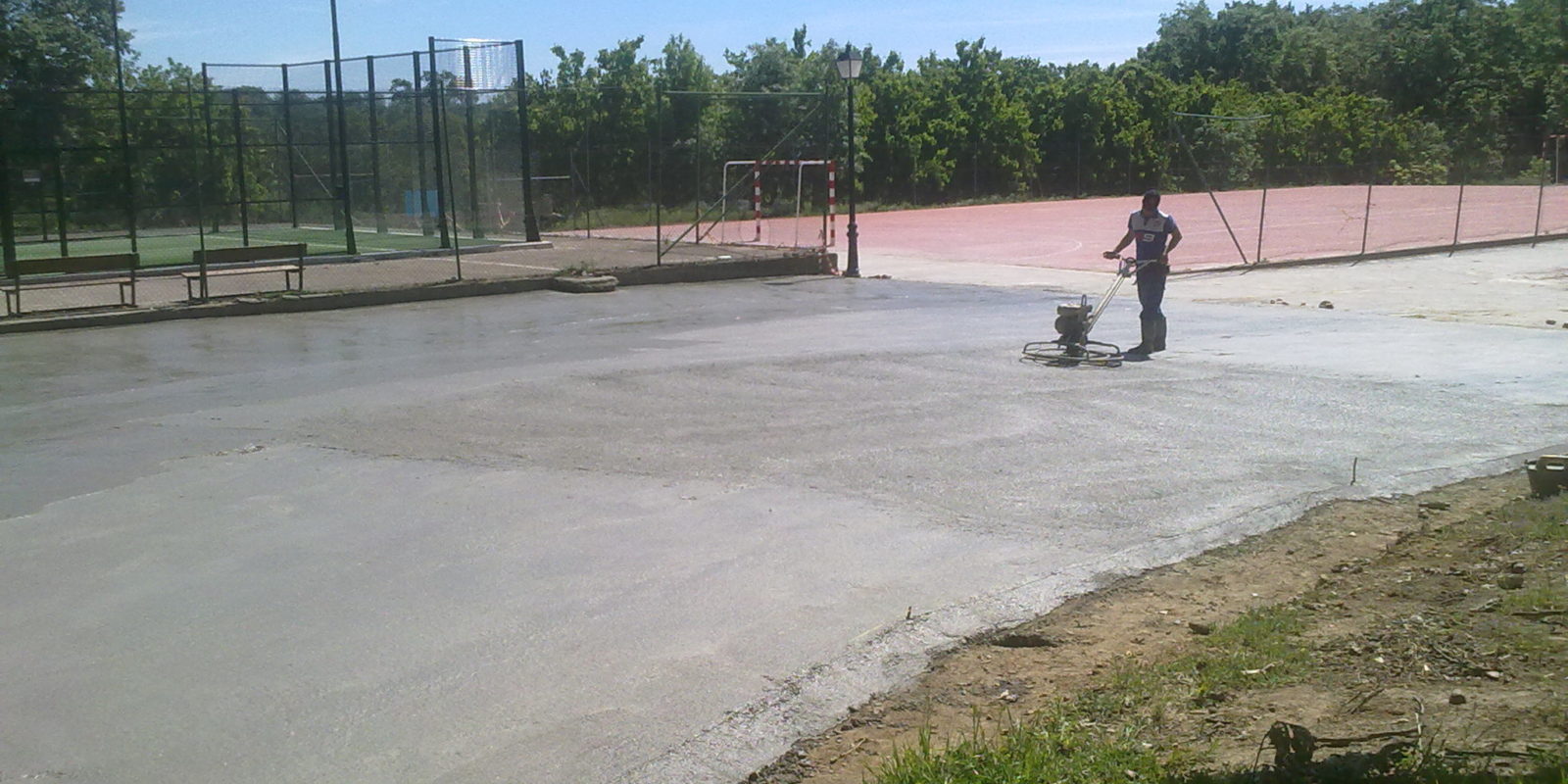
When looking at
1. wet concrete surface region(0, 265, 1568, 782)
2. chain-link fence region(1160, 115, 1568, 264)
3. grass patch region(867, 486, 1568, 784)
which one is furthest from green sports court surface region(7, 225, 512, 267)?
grass patch region(867, 486, 1568, 784)

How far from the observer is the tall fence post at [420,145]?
2973 centimetres

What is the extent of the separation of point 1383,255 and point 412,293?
18.6 m

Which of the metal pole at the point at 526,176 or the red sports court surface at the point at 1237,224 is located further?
the metal pole at the point at 526,176

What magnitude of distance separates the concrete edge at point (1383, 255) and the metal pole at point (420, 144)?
628 inches

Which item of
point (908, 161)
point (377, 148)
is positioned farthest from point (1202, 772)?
point (908, 161)

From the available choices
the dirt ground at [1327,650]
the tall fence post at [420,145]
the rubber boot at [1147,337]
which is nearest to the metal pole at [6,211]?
the tall fence post at [420,145]

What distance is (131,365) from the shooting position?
1479cm

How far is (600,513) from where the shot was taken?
327 inches

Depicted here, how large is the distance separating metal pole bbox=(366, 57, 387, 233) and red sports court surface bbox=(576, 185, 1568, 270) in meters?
6.97

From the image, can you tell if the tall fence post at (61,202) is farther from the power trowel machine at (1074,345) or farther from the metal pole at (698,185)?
the power trowel machine at (1074,345)

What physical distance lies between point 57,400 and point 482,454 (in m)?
5.24

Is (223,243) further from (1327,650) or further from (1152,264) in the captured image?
(1327,650)

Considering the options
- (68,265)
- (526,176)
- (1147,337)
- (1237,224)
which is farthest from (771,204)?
(1147,337)

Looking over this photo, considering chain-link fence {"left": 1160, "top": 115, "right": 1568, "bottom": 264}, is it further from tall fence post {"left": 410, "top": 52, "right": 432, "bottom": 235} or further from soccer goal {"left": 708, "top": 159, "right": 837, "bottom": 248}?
tall fence post {"left": 410, "top": 52, "right": 432, "bottom": 235}
